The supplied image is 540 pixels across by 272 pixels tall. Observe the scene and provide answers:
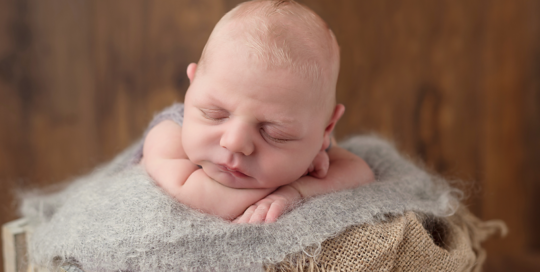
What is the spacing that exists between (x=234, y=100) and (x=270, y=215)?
168 millimetres

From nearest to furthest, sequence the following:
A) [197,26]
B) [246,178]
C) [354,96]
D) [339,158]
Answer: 1. [246,178]
2. [339,158]
3. [197,26]
4. [354,96]

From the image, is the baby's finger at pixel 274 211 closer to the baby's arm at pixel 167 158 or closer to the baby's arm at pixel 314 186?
the baby's arm at pixel 314 186

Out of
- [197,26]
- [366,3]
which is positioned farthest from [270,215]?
[366,3]

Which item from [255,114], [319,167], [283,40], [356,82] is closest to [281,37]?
[283,40]

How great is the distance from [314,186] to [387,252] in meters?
0.18

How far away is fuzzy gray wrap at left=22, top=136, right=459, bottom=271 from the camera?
1.84ft

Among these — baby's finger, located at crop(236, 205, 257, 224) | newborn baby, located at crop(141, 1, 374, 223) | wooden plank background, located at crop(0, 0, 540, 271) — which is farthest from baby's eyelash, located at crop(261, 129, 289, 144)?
wooden plank background, located at crop(0, 0, 540, 271)

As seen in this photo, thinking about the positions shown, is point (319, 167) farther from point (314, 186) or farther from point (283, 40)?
point (283, 40)

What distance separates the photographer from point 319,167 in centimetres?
77

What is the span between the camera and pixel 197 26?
1452 millimetres

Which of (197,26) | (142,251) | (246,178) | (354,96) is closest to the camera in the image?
(142,251)

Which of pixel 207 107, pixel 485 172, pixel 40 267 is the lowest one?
pixel 485 172

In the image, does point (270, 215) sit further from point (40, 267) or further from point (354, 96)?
point (354, 96)

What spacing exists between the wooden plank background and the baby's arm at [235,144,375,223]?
0.75 m
